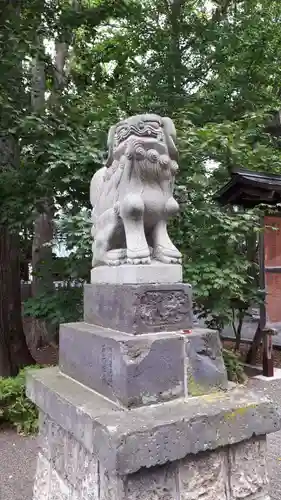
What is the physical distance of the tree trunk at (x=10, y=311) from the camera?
5.43 m

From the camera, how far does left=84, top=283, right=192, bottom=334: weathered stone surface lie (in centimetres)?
189

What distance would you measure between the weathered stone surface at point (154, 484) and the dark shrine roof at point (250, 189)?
442cm

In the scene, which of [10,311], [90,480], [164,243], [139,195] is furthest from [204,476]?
[10,311]

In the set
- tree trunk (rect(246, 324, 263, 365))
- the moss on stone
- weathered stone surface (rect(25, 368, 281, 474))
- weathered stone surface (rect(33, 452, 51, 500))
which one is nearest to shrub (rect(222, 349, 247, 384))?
tree trunk (rect(246, 324, 263, 365))

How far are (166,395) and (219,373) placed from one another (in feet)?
1.05

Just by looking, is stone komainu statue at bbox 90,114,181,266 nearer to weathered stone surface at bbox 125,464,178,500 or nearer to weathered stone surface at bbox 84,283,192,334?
weathered stone surface at bbox 84,283,192,334

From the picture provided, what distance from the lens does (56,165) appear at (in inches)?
166

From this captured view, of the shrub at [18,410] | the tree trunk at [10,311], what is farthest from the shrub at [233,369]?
the tree trunk at [10,311]

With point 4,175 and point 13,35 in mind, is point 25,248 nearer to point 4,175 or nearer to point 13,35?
point 4,175

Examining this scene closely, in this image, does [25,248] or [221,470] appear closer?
[221,470]

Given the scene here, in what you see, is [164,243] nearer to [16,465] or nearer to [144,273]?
[144,273]

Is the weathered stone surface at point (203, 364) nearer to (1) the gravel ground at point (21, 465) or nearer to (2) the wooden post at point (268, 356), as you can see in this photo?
(1) the gravel ground at point (21, 465)

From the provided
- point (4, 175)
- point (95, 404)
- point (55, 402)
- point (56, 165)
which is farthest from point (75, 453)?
point (4, 175)

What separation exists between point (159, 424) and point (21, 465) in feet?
8.22
